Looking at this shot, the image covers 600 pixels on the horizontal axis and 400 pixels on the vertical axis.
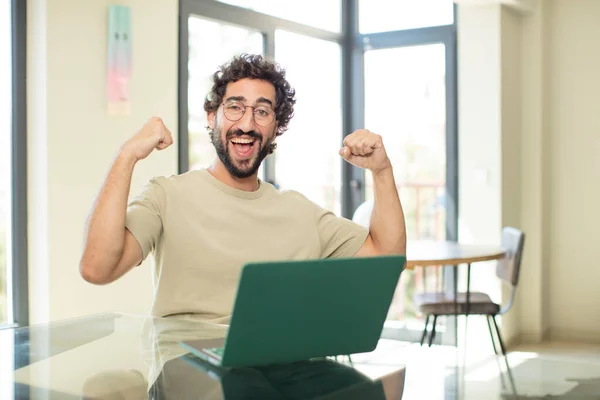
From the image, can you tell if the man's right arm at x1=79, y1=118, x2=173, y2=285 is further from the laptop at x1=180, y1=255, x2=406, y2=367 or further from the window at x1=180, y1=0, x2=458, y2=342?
the window at x1=180, y1=0, x2=458, y2=342

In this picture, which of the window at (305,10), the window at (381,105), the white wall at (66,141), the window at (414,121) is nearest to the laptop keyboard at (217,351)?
the white wall at (66,141)

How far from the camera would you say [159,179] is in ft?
6.56

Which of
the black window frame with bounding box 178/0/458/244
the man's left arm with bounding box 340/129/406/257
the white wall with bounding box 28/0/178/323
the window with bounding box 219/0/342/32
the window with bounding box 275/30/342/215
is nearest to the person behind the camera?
the man's left arm with bounding box 340/129/406/257

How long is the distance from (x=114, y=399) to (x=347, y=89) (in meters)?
4.56

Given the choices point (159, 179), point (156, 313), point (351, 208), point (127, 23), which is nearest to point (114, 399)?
point (156, 313)

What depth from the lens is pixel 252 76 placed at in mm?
2129

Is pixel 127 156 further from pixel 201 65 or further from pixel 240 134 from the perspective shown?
pixel 201 65

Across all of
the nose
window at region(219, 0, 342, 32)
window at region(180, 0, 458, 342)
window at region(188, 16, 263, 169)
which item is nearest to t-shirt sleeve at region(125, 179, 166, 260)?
the nose

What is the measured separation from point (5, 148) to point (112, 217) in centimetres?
183

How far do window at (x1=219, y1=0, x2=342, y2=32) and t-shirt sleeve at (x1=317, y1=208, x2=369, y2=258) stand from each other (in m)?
2.53

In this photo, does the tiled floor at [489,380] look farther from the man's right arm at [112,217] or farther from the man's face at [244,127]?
the man's face at [244,127]

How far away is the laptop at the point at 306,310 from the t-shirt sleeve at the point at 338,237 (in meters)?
0.84

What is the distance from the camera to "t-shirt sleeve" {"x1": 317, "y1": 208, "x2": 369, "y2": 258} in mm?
2158

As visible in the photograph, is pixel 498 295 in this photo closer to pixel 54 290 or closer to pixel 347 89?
pixel 347 89
